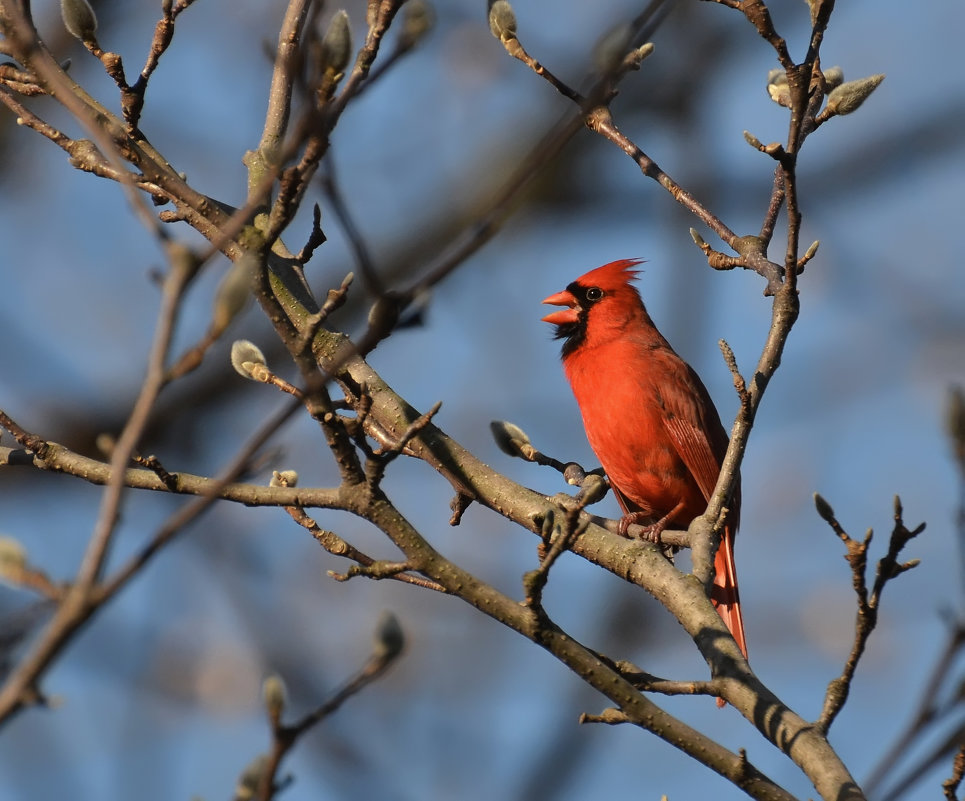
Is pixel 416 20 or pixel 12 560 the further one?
pixel 416 20

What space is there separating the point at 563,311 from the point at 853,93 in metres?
2.63

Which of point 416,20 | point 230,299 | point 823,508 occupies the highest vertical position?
point 416,20

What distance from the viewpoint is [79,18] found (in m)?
2.50

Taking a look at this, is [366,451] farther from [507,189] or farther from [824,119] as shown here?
[824,119]

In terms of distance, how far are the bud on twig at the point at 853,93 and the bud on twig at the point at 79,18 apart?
1.54 metres

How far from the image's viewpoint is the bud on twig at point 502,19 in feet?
9.27

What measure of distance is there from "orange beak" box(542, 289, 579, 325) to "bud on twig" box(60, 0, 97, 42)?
2.78 metres

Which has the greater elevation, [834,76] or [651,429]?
[651,429]

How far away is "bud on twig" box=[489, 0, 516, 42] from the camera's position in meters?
2.83

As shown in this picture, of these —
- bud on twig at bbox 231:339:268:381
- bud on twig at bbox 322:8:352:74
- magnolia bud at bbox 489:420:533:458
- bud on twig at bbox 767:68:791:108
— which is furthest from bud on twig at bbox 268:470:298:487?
bud on twig at bbox 767:68:791:108

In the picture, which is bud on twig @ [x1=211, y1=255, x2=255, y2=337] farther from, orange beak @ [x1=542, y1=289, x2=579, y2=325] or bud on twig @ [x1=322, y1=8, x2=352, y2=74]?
orange beak @ [x1=542, y1=289, x2=579, y2=325]

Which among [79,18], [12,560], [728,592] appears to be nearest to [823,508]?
[12,560]

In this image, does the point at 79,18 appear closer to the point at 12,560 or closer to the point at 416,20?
the point at 416,20

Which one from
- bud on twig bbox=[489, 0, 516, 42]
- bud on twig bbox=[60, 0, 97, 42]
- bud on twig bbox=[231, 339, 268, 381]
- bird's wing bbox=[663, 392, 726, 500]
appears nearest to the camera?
bud on twig bbox=[231, 339, 268, 381]
